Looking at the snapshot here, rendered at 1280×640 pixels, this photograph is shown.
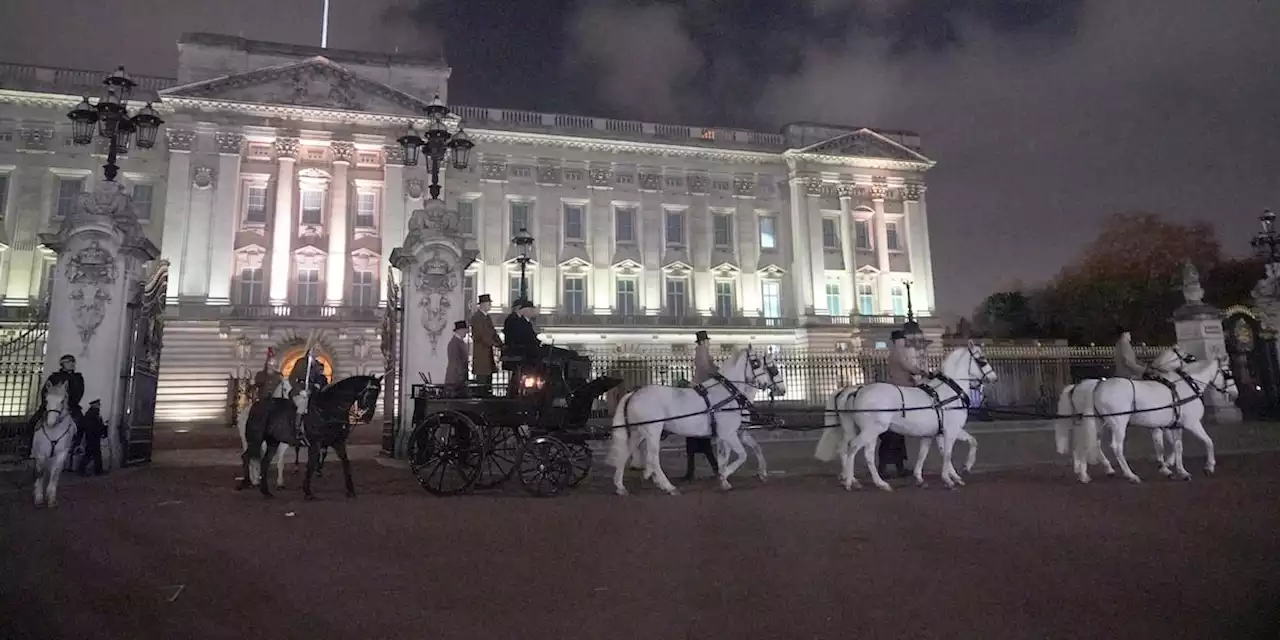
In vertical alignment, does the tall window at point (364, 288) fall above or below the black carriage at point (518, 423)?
above

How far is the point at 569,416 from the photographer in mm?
7656

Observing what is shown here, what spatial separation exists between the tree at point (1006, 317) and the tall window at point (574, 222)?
26348mm

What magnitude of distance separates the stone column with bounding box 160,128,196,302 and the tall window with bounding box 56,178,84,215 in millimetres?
3996

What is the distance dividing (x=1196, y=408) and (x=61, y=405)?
1310 cm

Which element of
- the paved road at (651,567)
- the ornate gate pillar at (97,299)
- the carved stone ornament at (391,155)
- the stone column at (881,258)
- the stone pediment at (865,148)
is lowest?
the paved road at (651,567)

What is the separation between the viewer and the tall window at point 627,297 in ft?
121

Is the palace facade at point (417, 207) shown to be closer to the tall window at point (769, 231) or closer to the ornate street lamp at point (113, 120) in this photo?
the tall window at point (769, 231)

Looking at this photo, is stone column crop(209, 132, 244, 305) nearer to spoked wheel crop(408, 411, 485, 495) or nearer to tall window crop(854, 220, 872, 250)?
spoked wheel crop(408, 411, 485, 495)

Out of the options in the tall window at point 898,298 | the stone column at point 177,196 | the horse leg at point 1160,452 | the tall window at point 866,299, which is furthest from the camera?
the tall window at point 898,298

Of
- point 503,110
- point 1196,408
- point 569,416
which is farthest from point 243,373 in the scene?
point 1196,408

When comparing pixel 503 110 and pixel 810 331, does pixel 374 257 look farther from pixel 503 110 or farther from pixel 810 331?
pixel 810 331

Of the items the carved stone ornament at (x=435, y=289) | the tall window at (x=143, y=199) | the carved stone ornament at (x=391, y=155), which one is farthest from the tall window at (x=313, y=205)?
the carved stone ornament at (x=435, y=289)

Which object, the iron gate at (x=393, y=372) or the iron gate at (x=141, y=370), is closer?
the iron gate at (x=141, y=370)

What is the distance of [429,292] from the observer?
35.2ft
